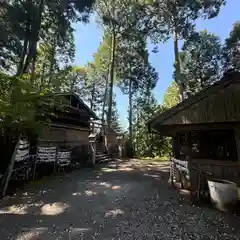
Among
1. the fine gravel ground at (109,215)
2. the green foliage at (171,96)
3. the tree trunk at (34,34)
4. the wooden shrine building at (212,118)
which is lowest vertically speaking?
the fine gravel ground at (109,215)

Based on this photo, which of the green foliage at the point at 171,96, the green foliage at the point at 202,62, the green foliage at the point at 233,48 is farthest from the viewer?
the green foliage at the point at 171,96

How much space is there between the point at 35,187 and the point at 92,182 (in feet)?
7.18

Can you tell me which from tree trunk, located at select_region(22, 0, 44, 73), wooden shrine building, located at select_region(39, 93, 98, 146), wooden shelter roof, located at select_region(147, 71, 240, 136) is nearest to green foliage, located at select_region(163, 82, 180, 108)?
wooden shrine building, located at select_region(39, 93, 98, 146)

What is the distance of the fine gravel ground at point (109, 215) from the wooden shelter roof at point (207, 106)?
2.47 metres

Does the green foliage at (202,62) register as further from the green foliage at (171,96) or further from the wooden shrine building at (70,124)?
the wooden shrine building at (70,124)

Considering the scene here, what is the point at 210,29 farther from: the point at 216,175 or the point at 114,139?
the point at 216,175

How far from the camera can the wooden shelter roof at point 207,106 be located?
7.71 meters

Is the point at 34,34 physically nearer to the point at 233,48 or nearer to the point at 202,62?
the point at 202,62

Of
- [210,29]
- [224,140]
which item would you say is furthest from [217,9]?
[224,140]

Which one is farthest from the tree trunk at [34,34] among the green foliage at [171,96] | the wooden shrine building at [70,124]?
the green foliage at [171,96]

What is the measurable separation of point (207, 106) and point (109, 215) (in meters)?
4.74

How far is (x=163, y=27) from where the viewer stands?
19109mm

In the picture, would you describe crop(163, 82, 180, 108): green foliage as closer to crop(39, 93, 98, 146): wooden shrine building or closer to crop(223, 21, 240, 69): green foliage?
crop(223, 21, 240, 69): green foliage

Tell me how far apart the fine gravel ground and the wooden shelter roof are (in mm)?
2474
